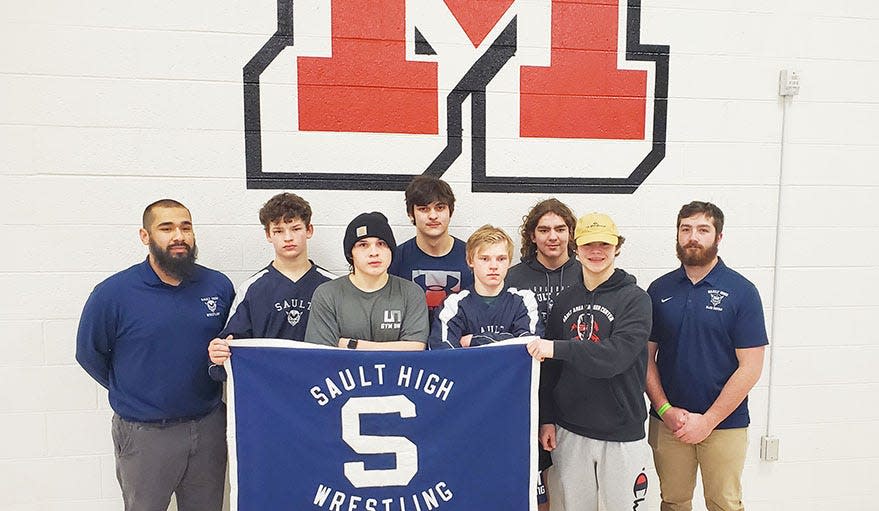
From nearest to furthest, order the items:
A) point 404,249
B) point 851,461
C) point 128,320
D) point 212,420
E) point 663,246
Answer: point 128,320 < point 212,420 < point 404,249 < point 663,246 < point 851,461

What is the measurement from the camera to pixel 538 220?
8.01 feet

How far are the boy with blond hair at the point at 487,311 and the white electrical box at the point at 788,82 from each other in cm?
180

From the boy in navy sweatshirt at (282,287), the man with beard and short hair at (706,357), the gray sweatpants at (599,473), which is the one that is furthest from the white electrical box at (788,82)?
the boy in navy sweatshirt at (282,287)

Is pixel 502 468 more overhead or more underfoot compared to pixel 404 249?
more underfoot

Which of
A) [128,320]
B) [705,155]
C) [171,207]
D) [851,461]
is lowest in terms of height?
[851,461]

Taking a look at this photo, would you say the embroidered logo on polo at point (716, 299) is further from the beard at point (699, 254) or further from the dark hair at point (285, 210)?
the dark hair at point (285, 210)

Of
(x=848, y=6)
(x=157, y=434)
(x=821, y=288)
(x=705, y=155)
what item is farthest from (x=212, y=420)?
(x=848, y=6)

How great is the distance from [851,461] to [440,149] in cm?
271

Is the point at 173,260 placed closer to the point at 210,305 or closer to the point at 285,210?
the point at 210,305

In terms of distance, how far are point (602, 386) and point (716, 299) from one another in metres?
0.60

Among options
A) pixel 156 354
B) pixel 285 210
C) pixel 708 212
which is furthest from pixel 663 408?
pixel 156 354

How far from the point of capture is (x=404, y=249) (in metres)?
2.47

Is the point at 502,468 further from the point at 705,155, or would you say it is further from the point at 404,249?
the point at 705,155

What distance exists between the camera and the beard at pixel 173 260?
7.04 ft
